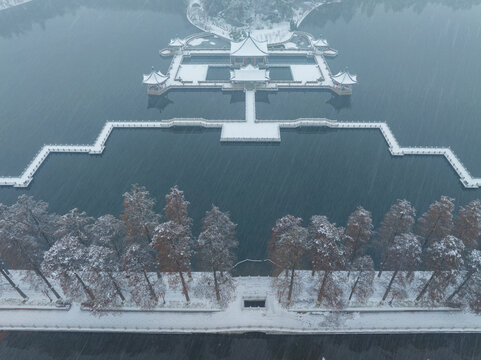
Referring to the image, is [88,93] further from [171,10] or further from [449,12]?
[449,12]

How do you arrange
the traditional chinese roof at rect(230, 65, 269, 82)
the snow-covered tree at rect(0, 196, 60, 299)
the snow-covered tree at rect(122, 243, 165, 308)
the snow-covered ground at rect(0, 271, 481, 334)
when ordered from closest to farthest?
1. the snow-covered tree at rect(122, 243, 165, 308)
2. the snow-covered tree at rect(0, 196, 60, 299)
3. the snow-covered ground at rect(0, 271, 481, 334)
4. the traditional chinese roof at rect(230, 65, 269, 82)

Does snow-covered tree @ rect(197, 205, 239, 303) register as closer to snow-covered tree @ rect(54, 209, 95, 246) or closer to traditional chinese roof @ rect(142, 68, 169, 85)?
snow-covered tree @ rect(54, 209, 95, 246)

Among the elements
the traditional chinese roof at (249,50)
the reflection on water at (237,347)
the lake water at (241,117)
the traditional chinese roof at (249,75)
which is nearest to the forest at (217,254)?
the reflection on water at (237,347)

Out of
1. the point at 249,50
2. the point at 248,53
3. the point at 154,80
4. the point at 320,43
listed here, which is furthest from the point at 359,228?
the point at 320,43

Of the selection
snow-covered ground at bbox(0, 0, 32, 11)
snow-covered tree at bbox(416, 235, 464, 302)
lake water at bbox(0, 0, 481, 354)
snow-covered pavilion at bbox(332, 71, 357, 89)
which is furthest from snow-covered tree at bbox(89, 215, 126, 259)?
snow-covered ground at bbox(0, 0, 32, 11)

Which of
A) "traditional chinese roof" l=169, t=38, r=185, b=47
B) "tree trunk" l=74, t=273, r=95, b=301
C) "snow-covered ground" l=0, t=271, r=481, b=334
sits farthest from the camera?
"traditional chinese roof" l=169, t=38, r=185, b=47

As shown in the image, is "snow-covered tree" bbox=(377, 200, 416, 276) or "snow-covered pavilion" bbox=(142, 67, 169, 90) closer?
"snow-covered tree" bbox=(377, 200, 416, 276)

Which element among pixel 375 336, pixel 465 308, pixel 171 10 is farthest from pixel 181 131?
pixel 171 10
